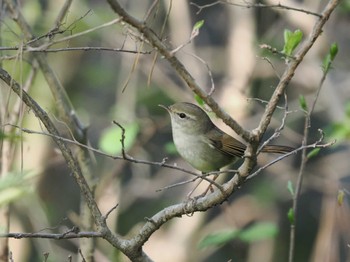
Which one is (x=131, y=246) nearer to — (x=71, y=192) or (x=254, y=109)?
(x=254, y=109)

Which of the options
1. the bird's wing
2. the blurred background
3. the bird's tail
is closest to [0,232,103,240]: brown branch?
the bird's tail

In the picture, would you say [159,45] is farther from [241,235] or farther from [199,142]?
[241,235]

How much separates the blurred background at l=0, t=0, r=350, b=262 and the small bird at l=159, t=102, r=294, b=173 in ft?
4.11

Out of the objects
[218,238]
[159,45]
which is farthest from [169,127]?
[159,45]

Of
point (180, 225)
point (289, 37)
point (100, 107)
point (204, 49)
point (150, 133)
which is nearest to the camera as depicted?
point (289, 37)

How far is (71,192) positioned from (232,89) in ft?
8.31

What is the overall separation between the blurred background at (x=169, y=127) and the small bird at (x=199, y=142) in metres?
1.25

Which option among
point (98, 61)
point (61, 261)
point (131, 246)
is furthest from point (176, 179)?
point (131, 246)

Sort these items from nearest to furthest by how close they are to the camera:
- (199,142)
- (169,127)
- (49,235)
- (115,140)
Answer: (49,235) → (199,142) → (115,140) → (169,127)

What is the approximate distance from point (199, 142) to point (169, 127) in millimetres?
3010

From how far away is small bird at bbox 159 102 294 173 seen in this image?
458 centimetres

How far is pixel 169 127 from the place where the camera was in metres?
7.65

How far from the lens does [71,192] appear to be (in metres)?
8.50

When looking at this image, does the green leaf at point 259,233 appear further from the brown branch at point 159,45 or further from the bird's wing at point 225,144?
the brown branch at point 159,45
